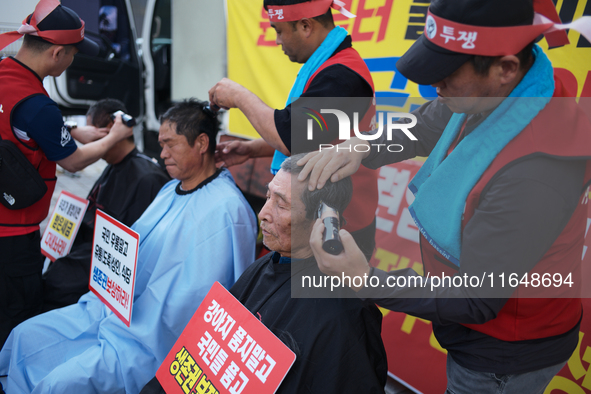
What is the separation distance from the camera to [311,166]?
1.21 metres

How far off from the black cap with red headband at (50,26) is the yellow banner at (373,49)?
1499mm

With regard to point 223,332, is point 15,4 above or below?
above

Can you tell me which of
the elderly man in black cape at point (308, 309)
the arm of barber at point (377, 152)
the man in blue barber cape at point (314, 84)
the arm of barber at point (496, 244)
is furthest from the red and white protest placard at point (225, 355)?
the man in blue barber cape at point (314, 84)

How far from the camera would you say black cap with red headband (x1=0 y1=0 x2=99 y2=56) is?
1.94 m

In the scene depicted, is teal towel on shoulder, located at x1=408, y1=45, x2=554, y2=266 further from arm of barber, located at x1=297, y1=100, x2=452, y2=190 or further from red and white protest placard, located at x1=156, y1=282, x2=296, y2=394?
red and white protest placard, located at x1=156, y1=282, x2=296, y2=394

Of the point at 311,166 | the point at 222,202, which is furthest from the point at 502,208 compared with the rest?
the point at 222,202

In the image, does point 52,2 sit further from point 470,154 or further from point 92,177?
point 92,177

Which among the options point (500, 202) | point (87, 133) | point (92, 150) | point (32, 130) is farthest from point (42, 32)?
point (500, 202)

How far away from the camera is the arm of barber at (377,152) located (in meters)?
1.18

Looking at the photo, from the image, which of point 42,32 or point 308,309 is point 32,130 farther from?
point 308,309

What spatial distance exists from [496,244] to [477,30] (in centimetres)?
44

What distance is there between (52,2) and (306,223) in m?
1.73

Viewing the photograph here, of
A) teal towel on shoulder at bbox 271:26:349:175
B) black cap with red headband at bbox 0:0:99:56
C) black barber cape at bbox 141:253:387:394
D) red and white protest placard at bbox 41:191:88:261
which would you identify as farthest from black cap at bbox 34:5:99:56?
black barber cape at bbox 141:253:387:394

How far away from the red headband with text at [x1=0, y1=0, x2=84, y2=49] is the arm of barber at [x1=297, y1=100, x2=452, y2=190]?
1.49 meters
